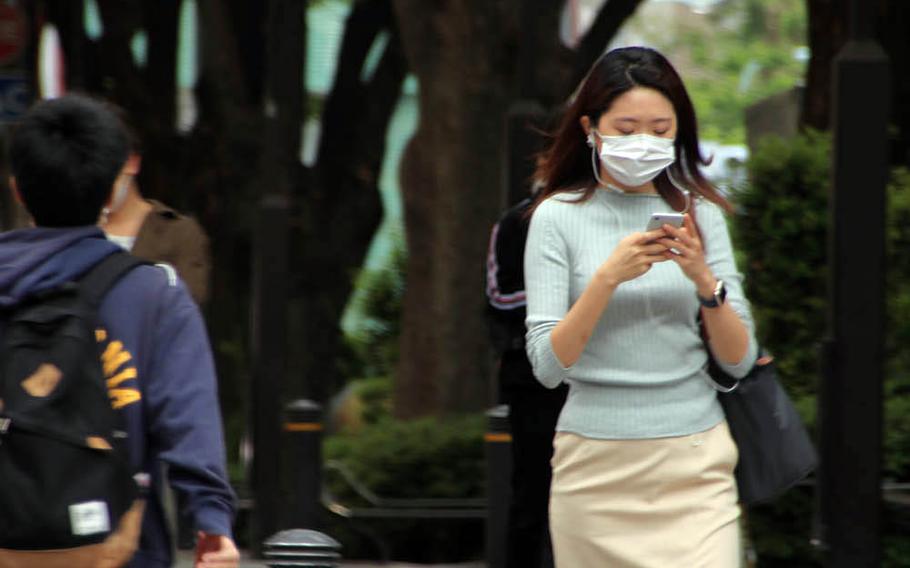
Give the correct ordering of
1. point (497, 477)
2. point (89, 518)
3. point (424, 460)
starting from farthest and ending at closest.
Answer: point (424, 460) < point (497, 477) < point (89, 518)

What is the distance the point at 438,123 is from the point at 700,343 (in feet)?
22.9

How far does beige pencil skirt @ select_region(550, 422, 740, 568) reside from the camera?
387 centimetres

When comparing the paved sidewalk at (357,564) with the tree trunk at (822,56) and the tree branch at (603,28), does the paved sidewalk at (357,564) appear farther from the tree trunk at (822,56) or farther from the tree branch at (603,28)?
the tree branch at (603,28)

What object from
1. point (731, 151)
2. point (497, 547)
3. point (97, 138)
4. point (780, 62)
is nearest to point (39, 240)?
point (97, 138)

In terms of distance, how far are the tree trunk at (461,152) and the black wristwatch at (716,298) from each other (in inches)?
261

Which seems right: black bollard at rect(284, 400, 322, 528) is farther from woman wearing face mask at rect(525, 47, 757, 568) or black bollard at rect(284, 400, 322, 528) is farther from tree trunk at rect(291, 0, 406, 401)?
woman wearing face mask at rect(525, 47, 757, 568)

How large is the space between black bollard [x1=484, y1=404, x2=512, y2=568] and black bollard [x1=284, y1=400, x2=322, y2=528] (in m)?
1.44

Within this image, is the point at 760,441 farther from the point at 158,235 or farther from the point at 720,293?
the point at 158,235

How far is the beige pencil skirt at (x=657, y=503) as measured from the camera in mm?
3869

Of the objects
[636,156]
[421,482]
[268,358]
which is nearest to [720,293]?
[636,156]

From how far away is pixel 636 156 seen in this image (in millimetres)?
3910

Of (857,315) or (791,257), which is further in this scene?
(791,257)

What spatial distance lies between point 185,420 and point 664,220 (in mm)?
1128

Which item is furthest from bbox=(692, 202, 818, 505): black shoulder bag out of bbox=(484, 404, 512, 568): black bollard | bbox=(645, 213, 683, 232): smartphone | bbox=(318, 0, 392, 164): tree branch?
bbox=(318, 0, 392, 164): tree branch
